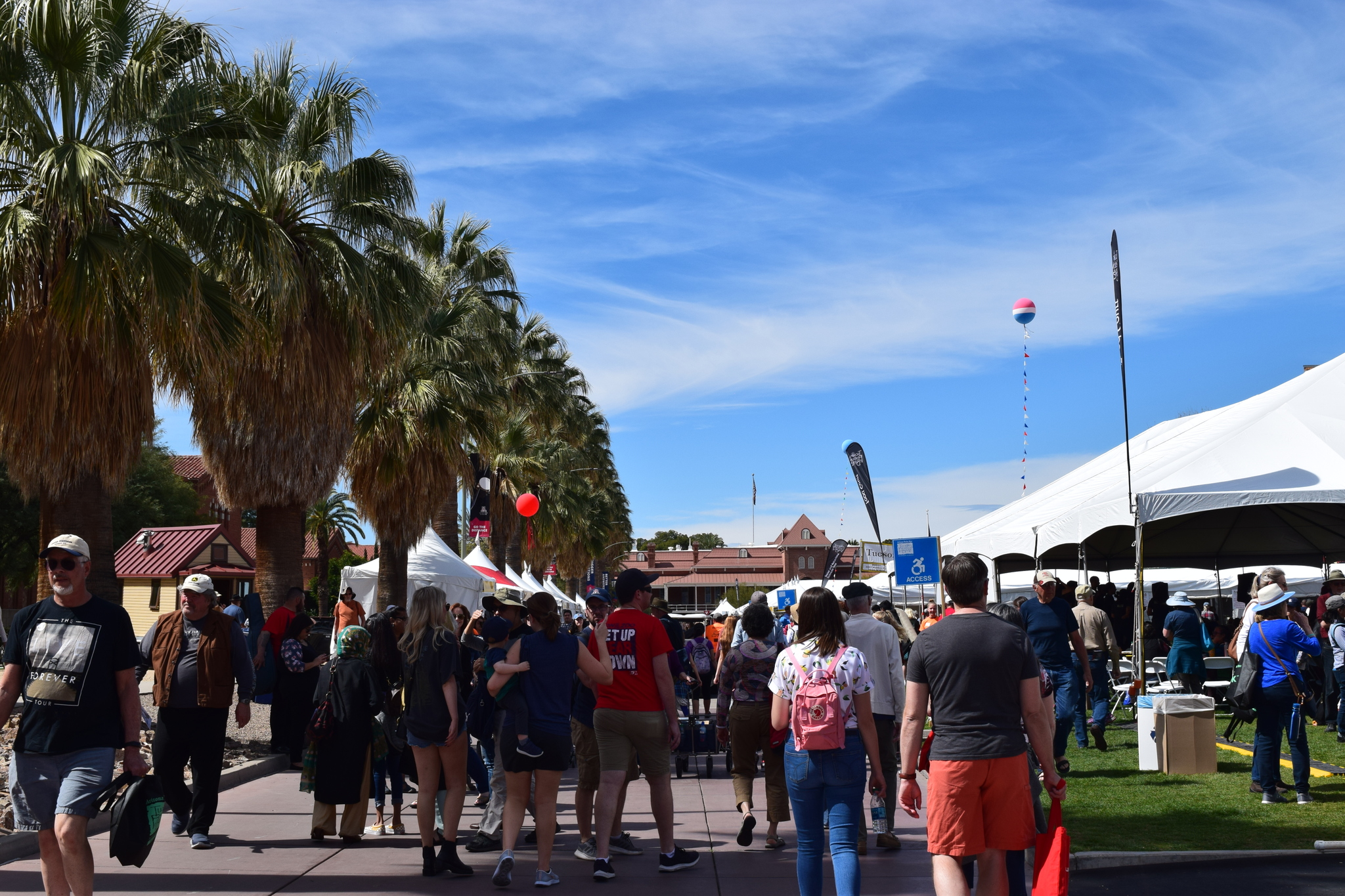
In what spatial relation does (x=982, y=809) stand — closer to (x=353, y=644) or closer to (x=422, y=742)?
(x=422, y=742)

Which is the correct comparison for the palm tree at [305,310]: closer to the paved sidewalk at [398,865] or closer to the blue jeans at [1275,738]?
the paved sidewalk at [398,865]

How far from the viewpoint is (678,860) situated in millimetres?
7301

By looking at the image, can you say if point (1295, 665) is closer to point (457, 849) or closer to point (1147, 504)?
point (1147, 504)

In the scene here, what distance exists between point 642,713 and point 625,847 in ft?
4.18

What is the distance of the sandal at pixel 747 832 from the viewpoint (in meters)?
8.03

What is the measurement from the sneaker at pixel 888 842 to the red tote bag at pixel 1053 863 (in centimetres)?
301

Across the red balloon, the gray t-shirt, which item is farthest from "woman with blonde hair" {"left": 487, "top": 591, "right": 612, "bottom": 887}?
the red balloon

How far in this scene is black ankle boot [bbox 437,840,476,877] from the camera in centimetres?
709

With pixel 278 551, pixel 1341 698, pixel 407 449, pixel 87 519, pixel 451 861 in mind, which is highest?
pixel 407 449

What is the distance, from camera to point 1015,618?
6.89 metres

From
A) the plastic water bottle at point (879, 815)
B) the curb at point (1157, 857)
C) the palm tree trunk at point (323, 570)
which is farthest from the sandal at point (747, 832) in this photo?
the palm tree trunk at point (323, 570)

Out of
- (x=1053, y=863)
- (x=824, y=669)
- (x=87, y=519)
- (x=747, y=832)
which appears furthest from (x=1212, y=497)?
(x=87, y=519)

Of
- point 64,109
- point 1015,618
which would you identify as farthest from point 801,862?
point 64,109

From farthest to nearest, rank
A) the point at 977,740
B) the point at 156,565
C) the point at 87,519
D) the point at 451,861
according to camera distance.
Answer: the point at 156,565 < the point at 87,519 < the point at 451,861 < the point at 977,740
